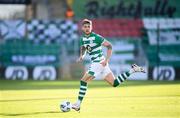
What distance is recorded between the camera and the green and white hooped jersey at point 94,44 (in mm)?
16562

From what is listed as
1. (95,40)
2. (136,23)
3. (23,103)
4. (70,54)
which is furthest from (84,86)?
(136,23)

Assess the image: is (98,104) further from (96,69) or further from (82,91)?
(82,91)

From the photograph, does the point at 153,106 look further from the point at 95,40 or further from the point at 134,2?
the point at 134,2

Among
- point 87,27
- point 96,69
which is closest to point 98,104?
point 96,69

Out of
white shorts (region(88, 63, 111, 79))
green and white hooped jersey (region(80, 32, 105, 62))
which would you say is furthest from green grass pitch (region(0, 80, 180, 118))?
green and white hooped jersey (region(80, 32, 105, 62))

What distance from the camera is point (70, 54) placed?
3469cm

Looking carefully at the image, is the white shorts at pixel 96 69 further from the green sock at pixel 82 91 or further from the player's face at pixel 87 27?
the player's face at pixel 87 27

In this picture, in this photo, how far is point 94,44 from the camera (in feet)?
54.4

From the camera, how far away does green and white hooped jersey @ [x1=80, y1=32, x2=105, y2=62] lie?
1656cm

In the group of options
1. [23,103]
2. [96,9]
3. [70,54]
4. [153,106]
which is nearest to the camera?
[153,106]

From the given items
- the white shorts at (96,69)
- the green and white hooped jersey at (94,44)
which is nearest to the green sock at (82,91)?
the white shorts at (96,69)

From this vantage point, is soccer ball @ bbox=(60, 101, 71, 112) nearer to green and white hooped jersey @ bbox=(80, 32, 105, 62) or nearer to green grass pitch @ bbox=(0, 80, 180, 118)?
green grass pitch @ bbox=(0, 80, 180, 118)

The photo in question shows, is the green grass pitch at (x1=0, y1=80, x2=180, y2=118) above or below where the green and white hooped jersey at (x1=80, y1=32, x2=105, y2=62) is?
below

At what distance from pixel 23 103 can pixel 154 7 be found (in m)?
22.0
